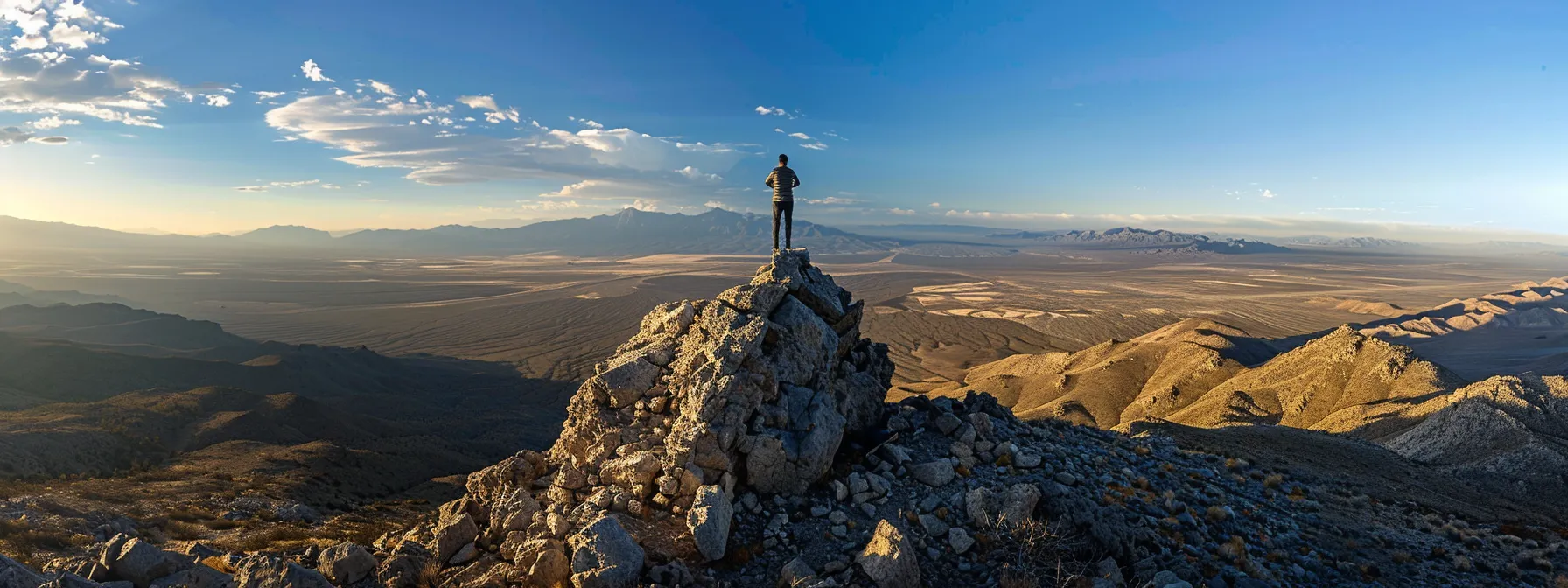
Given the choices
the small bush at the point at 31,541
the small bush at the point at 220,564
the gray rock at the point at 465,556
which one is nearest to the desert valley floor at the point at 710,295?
the small bush at the point at 31,541

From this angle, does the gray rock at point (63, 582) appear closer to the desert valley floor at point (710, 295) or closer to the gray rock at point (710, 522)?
the gray rock at point (710, 522)

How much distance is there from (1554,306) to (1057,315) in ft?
218

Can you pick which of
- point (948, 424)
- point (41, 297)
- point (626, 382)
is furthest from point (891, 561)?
point (41, 297)

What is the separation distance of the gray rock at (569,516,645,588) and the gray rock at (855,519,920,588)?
3.06 metres

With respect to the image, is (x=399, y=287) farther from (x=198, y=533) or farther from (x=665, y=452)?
(x=665, y=452)

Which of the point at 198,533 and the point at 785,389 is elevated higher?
the point at 785,389

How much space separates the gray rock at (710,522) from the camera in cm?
816

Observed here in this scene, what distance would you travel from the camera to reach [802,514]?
30.2 ft

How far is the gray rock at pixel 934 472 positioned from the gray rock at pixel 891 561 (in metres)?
2.18

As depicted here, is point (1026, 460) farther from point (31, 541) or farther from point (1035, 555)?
point (31, 541)

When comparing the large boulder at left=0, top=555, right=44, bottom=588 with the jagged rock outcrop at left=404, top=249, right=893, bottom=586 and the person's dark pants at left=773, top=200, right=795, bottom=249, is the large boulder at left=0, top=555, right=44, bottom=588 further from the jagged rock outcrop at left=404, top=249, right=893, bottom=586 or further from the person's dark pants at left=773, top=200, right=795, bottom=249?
the person's dark pants at left=773, top=200, right=795, bottom=249

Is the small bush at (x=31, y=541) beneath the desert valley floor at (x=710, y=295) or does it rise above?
above

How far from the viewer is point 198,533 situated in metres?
16.4

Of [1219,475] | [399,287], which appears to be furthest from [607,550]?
[399,287]
